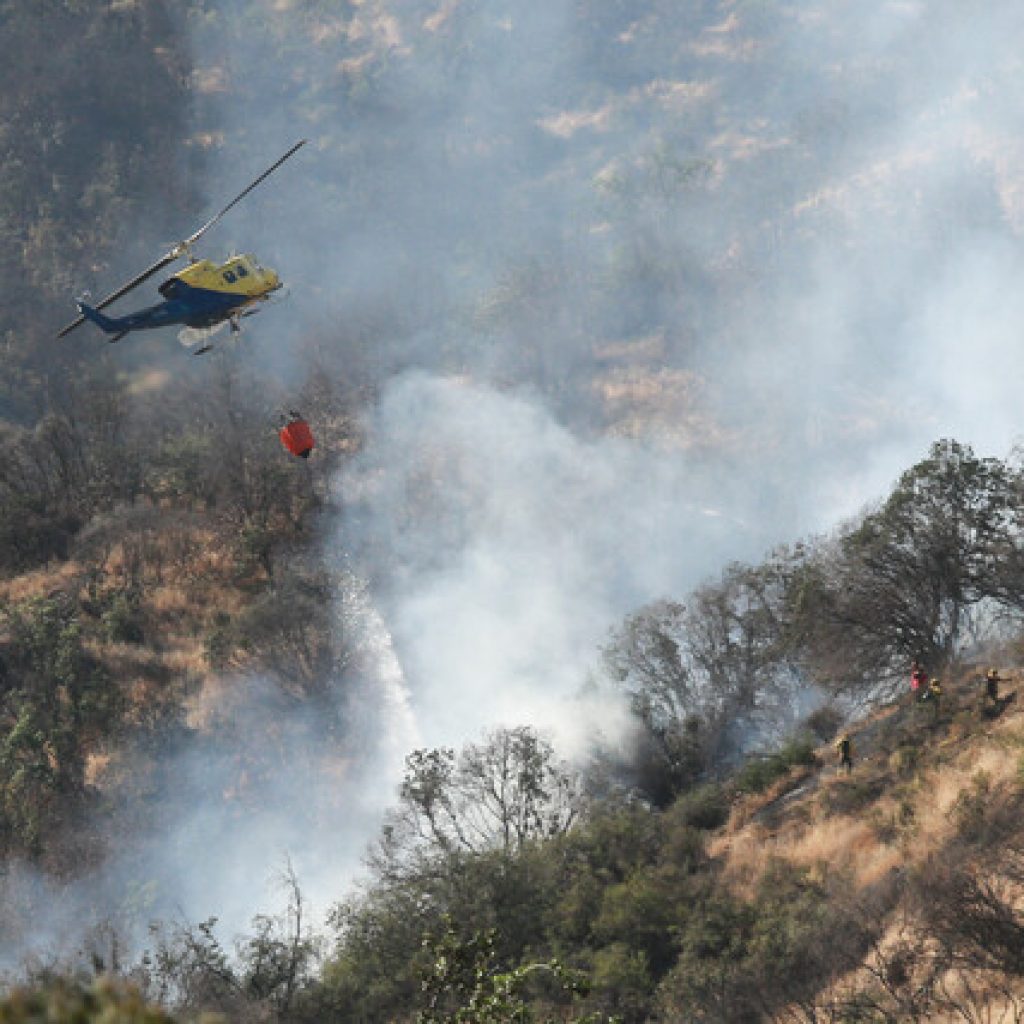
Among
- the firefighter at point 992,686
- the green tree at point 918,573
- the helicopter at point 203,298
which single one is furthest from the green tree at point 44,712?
the firefighter at point 992,686

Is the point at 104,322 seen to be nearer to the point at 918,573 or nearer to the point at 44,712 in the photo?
the point at 44,712

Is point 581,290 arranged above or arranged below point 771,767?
above

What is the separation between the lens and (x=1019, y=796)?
2005 cm

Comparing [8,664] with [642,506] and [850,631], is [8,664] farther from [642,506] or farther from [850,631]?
[642,506]

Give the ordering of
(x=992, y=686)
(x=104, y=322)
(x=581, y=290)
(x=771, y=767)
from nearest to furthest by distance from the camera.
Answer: (x=992, y=686), (x=104, y=322), (x=771, y=767), (x=581, y=290)

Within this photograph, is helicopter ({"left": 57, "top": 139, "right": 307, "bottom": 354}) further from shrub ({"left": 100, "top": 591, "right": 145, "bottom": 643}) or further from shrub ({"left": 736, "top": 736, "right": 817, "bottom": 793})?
shrub ({"left": 100, "top": 591, "right": 145, "bottom": 643})

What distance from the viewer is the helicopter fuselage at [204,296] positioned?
28.0m

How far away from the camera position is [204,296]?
2878 cm

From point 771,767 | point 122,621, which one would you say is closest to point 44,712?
point 122,621

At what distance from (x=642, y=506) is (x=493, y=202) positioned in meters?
52.0

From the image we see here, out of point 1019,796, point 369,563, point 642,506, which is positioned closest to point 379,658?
point 369,563

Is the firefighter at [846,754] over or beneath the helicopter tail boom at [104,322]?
beneath

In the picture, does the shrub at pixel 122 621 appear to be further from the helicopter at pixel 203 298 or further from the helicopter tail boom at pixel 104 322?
the helicopter tail boom at pixel 104 322

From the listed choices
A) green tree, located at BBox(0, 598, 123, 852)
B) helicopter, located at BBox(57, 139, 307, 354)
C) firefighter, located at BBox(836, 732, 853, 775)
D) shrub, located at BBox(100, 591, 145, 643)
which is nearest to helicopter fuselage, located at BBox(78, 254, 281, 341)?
helicopter, located at BBox(57, 139, 307, 354)
